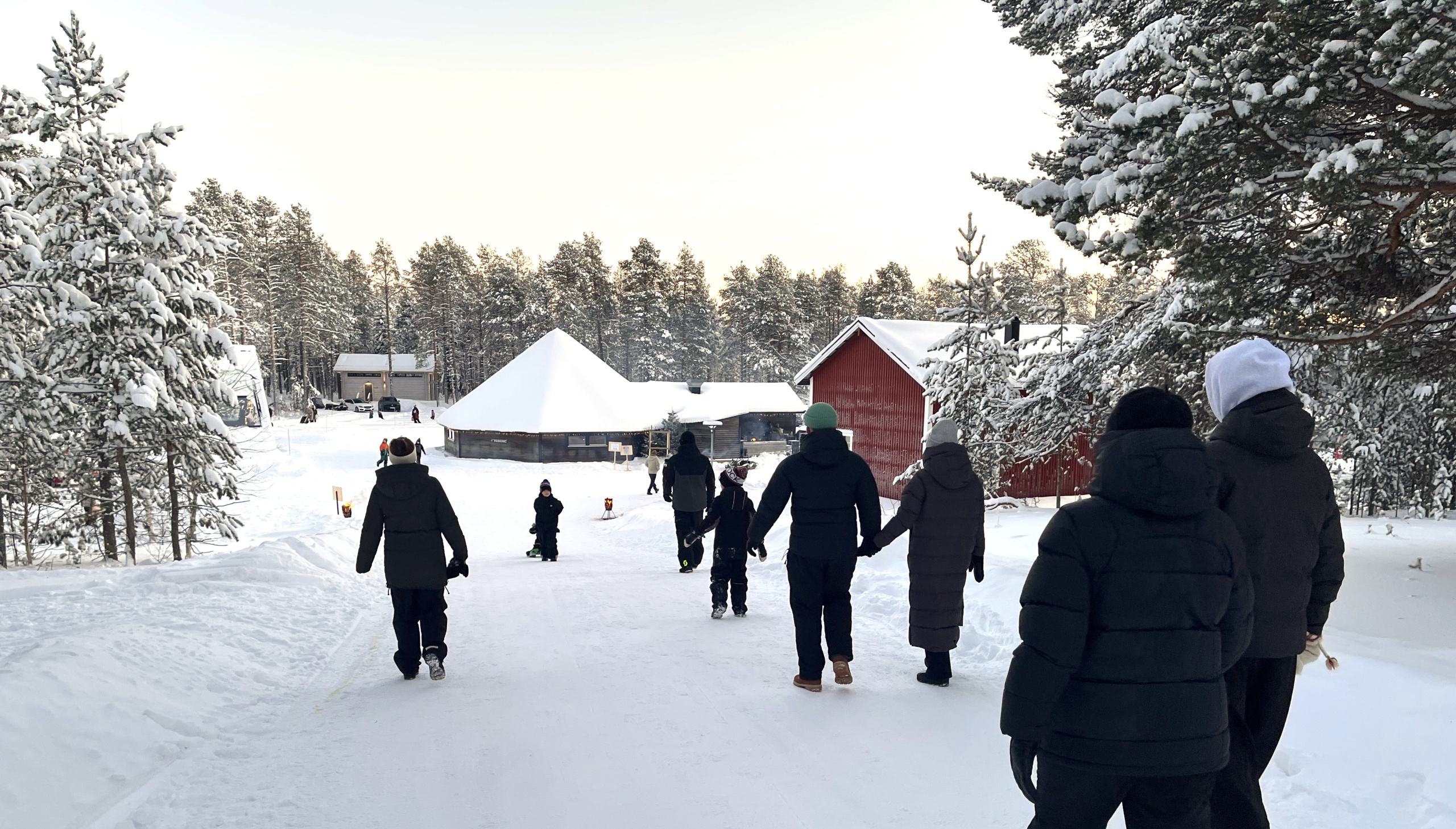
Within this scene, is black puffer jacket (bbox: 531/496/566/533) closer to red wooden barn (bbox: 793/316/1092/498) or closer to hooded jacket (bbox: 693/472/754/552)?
hooded jacket (bbox: 693/472/754/552)

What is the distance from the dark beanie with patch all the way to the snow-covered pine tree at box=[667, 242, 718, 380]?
241ft

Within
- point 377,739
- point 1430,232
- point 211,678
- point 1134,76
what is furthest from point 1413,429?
point 211,678

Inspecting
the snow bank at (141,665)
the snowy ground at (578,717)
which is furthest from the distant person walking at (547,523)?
the snowy ground at (578,717)

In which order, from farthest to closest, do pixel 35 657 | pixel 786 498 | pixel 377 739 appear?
pixel 786 498, pixel 35 657, pixel 377 739

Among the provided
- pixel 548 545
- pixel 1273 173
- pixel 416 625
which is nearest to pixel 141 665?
pixel 416 625

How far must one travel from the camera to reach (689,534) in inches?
448

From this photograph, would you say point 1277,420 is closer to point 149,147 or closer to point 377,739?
point 377,739

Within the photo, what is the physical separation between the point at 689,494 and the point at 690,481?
0.19m

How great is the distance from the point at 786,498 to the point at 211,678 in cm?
445

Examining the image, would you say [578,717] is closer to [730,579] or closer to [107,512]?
[730,579]

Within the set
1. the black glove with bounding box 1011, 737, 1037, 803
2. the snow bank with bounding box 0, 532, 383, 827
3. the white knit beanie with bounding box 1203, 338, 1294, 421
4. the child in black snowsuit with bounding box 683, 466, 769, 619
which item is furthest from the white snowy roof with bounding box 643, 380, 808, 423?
the black glove with bounding box 1011, 737, 1037, 803

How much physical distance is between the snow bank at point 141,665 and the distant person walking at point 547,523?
332 cm

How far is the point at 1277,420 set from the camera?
10.1ft

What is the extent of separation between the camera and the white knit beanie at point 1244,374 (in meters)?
3.13
